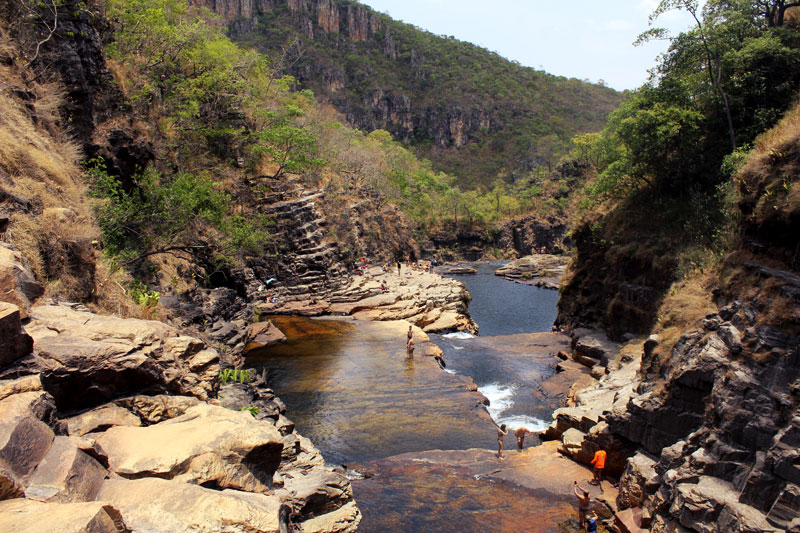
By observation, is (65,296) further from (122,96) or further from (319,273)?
(319,273)

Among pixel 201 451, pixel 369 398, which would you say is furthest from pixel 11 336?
pixel 369 398

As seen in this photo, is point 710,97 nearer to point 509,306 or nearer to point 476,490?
point 476,490

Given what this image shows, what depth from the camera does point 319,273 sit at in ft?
119

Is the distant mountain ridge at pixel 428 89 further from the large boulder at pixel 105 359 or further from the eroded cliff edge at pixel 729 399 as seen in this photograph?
the large boulder at pixel 105 359

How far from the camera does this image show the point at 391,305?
31672 mm

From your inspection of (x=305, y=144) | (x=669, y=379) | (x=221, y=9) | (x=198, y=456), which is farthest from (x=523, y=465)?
(x=221, y=9)

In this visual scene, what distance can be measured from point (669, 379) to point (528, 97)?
148 m

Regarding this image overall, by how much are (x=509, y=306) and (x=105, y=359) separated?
138 ft

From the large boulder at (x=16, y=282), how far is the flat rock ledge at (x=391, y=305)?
2378 cm

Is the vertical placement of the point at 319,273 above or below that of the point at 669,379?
below

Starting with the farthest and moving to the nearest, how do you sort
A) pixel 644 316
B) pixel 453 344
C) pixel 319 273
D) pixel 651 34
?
1. pixel 319 273
2. pixel 453 344
3. pixel 644 316
4. pixel 651 34

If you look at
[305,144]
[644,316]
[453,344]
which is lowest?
[453,344]

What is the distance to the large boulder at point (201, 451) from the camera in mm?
5250

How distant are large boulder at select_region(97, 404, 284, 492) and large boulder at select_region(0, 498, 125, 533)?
5.28ft
